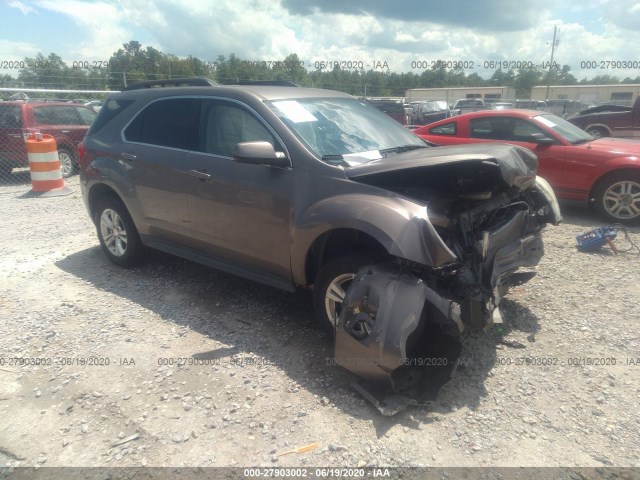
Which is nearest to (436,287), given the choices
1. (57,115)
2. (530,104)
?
(57,115)

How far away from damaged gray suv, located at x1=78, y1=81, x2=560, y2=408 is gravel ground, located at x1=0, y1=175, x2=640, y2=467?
14.2 inches

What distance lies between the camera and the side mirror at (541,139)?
274 inches

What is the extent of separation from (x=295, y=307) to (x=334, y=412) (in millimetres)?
1460

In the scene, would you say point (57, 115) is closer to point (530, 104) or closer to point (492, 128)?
point (492, 128)

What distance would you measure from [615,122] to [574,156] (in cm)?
834

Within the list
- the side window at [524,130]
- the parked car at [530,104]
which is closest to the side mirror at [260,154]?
the side window at [524,130]

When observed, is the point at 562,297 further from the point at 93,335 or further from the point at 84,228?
the point at 84,228

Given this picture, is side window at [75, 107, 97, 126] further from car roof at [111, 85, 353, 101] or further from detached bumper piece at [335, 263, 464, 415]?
detached bumper piece at [335, 263, 464, 415]

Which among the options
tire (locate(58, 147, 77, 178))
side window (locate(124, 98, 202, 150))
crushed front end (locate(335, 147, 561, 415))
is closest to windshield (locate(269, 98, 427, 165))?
crushed front end (locate(335, 147, 561, 415))

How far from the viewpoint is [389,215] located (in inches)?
114

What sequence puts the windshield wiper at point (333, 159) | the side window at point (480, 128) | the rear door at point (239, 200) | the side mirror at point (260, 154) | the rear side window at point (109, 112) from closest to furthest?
the side mirror at point (260, 154)
the windshield wiper at point (333, 159)
the rear door at point (239, 200)
the rear side window at point (109, 112)
the side window at point (480, 128)

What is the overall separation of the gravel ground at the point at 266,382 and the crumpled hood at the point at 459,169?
4.13 feet

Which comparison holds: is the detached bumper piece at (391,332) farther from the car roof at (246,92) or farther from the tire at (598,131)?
the tire at (598,131)

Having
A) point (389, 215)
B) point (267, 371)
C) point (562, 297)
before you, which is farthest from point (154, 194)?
point (562, 297)
